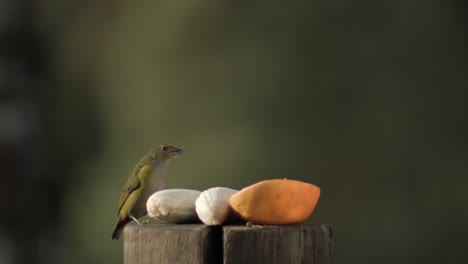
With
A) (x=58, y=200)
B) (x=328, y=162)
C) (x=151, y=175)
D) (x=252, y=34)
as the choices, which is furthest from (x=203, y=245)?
(x=58, y=200)

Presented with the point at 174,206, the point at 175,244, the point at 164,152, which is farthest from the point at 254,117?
the point at 175,244

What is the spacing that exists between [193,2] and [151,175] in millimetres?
2510

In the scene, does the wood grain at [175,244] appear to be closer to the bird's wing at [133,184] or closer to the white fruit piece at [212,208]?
the white fruit piece at [212,208]

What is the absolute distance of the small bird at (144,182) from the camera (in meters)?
1.66

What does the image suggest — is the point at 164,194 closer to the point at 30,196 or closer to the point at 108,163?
the point at 108,163

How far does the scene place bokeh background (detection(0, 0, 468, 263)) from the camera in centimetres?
368

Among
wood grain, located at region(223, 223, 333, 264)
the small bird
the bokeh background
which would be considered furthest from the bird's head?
the bokeh background

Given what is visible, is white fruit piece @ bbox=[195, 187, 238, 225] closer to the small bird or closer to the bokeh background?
the small bird

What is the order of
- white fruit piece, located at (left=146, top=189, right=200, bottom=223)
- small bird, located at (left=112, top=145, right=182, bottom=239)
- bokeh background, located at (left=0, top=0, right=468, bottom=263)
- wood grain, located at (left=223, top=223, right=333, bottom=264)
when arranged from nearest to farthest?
wood grain, located at (left=223, top=223, right=333, bottom=264) < white fruit piece, located at (left=146, top=189, right=200, bottom=223) < small bird, located at (left=112, top=145, right=182, bottom=239) < bokeh background, located at (left=0, top=0, right=468, bottom=263)

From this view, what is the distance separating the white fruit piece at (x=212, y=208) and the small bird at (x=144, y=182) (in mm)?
373

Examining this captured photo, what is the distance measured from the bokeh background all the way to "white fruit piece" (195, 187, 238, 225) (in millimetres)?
2441

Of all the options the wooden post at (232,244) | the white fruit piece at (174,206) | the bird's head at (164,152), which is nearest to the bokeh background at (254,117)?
Result: the bird's head at (164,152)

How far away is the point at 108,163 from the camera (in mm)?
4008

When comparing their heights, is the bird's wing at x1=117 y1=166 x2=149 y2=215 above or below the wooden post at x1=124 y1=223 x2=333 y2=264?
above
